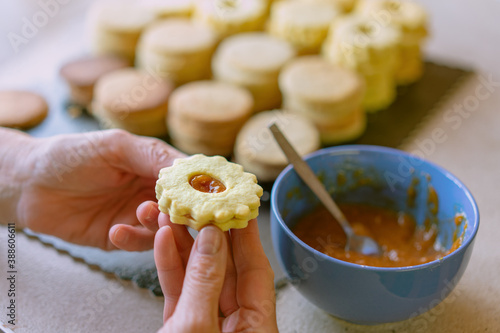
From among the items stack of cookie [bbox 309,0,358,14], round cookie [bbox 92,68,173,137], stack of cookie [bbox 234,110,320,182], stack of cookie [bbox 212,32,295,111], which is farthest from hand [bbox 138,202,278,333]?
stack of cookie [bbox 309,0,358,14]

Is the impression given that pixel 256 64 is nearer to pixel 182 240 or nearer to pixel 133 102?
pixel 133 102

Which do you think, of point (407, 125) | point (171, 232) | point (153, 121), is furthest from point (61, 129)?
point (407, 125)

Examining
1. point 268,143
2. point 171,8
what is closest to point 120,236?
point 268,143

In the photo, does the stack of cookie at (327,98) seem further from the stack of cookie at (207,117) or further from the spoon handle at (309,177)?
the spoon handle at (309,177)

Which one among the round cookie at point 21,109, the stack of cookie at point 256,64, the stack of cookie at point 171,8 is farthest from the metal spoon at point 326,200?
the stack of cookie at point 171,8

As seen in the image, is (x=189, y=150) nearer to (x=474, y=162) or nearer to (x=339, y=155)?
(x=339, y=155)

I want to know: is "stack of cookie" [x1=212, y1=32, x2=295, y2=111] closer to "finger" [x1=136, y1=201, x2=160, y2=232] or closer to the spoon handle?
the spoon handle

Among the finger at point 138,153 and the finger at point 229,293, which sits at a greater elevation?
the finger at point 138,153
